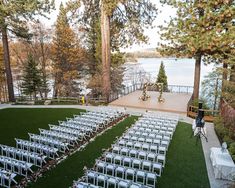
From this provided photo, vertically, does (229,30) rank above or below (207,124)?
above

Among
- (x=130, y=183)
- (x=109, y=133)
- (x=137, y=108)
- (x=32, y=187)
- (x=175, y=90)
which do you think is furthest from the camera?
(x=175, y=90)

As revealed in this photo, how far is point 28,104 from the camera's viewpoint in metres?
19.8

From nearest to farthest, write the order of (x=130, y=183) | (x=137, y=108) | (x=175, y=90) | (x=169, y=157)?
(x=130, y=183)
(x=169, y=157)
(x=137, y=108)
(x=175, y=90)

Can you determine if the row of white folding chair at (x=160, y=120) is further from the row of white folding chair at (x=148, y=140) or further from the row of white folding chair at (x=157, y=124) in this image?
the row of white folding chair at (x=148, y=140)

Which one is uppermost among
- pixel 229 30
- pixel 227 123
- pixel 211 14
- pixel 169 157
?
pixel 211 14

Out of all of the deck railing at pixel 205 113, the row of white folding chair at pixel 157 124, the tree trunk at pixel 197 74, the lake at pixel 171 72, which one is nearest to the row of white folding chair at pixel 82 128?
the row of white folding chair at pixel 157 124

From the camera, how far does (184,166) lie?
866 centimetres

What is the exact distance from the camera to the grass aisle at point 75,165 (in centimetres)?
739

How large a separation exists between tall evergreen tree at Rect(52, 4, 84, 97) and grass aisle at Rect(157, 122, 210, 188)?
20.0 m

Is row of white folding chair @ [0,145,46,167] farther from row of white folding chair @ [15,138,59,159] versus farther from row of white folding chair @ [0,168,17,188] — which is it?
row of white folding chair @ [0,168,17,188]

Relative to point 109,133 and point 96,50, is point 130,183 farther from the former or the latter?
point 96,50

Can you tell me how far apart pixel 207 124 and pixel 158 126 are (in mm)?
4142

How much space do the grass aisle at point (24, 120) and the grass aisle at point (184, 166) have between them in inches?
276

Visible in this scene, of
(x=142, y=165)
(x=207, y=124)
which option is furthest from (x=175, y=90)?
(x=142, y=165)
